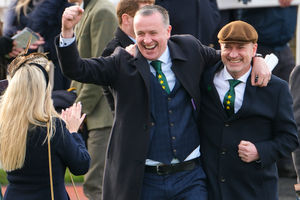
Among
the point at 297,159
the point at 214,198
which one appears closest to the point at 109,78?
the point at 214,198

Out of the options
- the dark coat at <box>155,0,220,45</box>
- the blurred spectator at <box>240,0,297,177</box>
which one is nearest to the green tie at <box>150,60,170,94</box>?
the dark coat at <box>155,0,220,45</box>

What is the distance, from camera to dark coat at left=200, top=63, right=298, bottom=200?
4.85 m

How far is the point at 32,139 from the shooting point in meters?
4.84

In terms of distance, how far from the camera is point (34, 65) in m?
5.01

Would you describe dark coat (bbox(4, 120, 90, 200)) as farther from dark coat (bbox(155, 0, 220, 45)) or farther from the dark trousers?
dark coat (bbox(155, 0, 220, 45))

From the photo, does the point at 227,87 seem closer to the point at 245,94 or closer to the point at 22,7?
the point at 245,94

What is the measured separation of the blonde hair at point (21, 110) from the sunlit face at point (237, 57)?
1241 mm

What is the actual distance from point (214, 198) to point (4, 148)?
1.48 meters

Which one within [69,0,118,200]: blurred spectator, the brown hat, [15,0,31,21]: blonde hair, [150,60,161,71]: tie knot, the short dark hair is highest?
the brown hat

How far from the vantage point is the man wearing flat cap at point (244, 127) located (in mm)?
4844

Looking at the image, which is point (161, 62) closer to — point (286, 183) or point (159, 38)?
point (159, 38)

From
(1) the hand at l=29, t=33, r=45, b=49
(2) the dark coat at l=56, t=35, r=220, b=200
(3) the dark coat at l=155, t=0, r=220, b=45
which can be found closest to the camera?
(2) the dark coat at l=56, t=35, r=220, b=200

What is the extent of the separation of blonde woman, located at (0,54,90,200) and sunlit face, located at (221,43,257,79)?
46.8 inches

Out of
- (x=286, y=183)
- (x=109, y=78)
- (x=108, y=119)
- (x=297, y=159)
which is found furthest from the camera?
(x=286, y=183)
